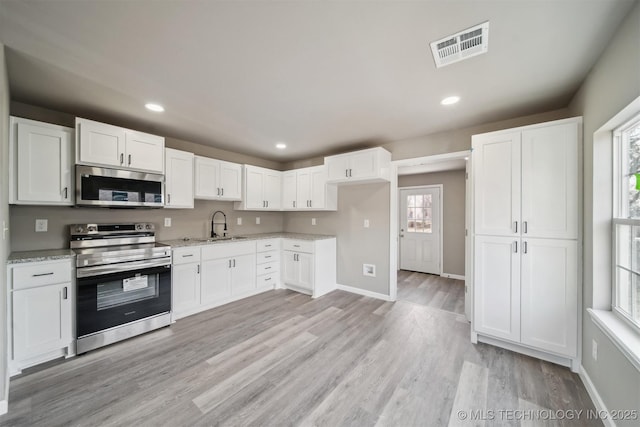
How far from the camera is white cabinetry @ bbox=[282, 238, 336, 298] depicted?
3.93m

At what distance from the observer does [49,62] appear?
1825 mm

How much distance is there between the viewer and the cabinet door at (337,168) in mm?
3814

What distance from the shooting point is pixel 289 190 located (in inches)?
183

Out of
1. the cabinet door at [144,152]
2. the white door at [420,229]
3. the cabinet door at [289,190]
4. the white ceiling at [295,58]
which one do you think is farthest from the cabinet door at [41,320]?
the white door at [420,229]

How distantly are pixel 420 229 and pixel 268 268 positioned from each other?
11.9 ft

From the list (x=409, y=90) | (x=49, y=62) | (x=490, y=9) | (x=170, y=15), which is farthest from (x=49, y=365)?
(x=490, y=9)

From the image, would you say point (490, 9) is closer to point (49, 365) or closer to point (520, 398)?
point (520, 398)

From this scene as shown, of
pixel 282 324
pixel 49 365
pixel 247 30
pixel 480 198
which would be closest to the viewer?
pixel 247 30

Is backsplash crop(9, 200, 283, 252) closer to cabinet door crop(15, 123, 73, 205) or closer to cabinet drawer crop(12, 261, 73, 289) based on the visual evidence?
cabinet door crop(15, 123, 73, 205)

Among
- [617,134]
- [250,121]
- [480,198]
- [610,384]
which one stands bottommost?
[610,384]

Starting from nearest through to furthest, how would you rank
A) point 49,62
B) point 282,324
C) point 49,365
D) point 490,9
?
point 490,9
point 49,62
point 49,365
point 282,324

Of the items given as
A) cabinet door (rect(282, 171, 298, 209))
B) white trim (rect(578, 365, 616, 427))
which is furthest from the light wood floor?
cabinet door (rect(282, 171, 298, 209))

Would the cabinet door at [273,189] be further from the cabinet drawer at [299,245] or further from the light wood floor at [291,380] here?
the light wood floor at [291,380]

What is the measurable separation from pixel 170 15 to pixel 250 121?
5.06 feet
